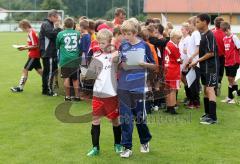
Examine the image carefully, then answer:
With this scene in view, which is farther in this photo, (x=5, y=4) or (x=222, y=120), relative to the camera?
(x=5, y=4)

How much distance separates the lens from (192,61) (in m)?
8.09

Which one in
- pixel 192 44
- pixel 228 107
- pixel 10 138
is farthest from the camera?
pixel 228 107

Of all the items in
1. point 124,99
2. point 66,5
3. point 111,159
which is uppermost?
point 66,5

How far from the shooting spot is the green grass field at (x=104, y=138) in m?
5.50

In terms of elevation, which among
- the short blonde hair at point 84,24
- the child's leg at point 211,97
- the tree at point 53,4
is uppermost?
the tree at point 53,4

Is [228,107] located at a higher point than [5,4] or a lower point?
lower

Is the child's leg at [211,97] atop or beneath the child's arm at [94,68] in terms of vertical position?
beneath

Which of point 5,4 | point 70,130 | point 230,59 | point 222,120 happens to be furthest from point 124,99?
point 5,4

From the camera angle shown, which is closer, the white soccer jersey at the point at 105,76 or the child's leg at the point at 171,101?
the white soccer jersey at the point at 105,76

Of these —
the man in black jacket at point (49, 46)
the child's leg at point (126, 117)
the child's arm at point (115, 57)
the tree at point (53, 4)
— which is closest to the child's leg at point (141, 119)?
the child's leg at point (126, 117)

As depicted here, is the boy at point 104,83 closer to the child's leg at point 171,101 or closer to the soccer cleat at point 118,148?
the soccer cleat at point 118,148

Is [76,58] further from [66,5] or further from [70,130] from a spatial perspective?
[66,5]

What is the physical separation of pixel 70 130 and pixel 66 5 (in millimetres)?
56591

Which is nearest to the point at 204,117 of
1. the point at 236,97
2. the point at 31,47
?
the point at 236,97
